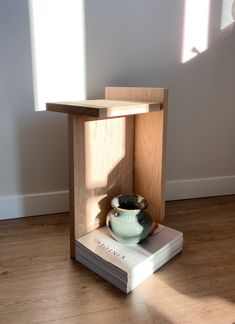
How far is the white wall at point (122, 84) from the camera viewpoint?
46.0 inches

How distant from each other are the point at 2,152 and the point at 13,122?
5.2 inches

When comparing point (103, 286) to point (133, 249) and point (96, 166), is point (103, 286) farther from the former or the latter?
point (96, 166)

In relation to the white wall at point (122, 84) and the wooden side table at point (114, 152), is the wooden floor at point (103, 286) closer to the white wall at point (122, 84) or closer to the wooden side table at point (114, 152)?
the wooden side table at point (114, 152)

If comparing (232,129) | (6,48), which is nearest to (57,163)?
(6,48)

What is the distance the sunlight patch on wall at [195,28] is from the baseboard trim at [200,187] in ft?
1.91

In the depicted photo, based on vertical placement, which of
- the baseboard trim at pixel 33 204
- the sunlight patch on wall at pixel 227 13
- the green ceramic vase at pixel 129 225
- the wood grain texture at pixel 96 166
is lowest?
the baseboard trim at pixel 33 204

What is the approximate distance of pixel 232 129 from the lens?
148 centimetres

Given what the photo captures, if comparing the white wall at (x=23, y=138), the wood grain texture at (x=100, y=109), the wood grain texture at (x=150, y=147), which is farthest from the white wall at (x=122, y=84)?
the wood grain texture at (x=100, y=109)

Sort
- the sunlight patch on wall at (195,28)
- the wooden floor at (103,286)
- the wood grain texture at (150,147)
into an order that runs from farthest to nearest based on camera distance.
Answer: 1. the sunlight patch on wall at (195,28)
2. the wood grain texture at (150,147)
3. the wooden floor at (103,286)

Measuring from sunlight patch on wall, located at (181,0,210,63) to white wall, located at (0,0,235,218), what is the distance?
0.03 metres

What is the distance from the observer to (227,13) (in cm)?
133

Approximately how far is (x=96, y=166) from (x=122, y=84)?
1.53 feet

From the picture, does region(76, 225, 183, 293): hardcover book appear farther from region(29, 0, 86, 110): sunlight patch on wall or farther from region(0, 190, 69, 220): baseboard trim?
region(29, 0, 86, 110): sunlight patch on wall

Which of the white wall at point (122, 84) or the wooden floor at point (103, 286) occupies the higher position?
the white wall at point (122, 84)
